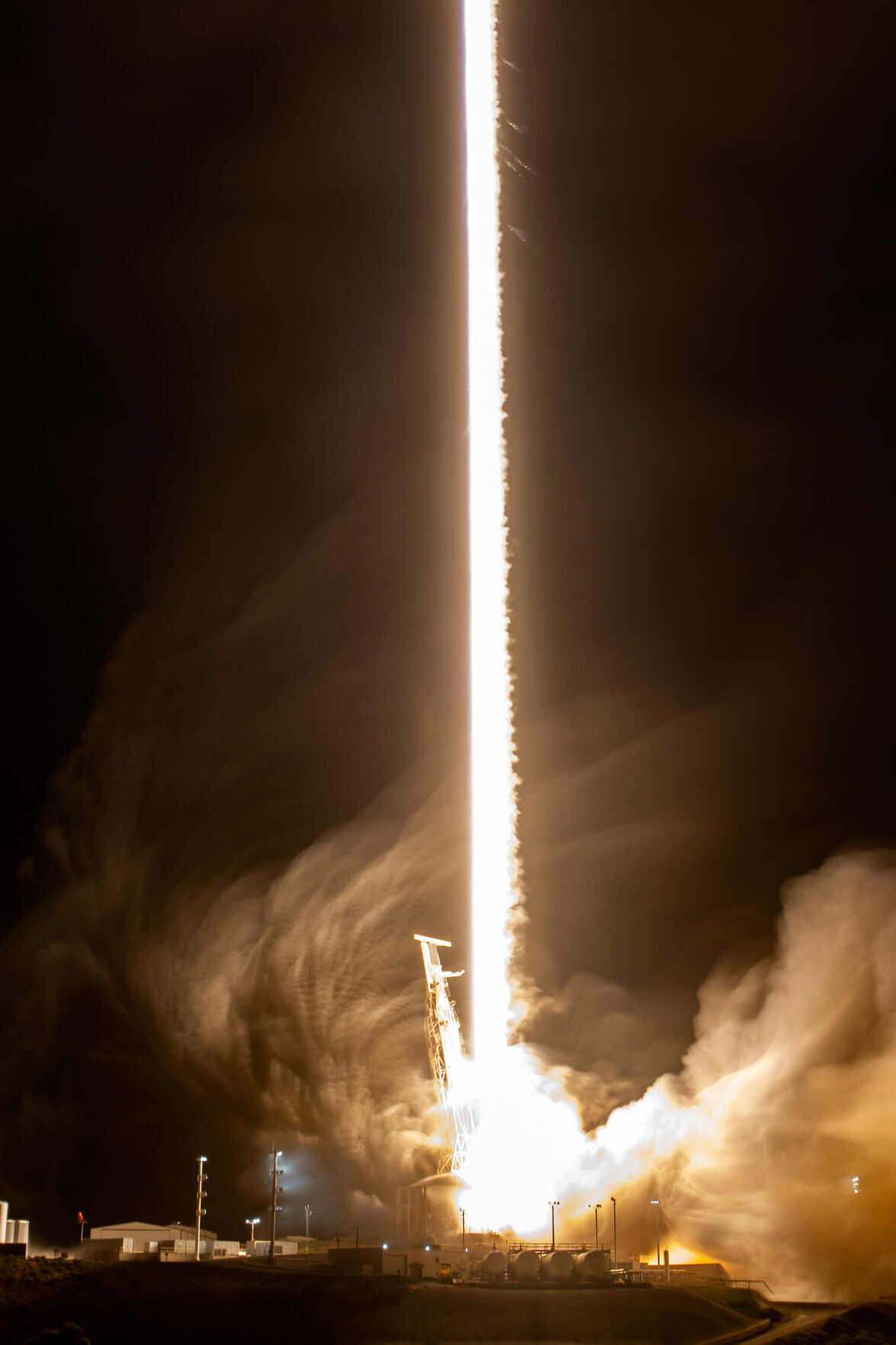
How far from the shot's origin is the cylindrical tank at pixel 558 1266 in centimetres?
6066

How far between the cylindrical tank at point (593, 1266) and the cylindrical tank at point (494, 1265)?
10.6ft

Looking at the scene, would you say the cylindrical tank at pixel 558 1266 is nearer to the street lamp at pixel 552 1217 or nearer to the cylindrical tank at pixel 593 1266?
the cylindrical tank at pixel 593 1266

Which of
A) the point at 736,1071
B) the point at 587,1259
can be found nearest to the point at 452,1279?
the point at 587,1259

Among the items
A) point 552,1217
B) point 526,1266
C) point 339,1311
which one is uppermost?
point 552,1217

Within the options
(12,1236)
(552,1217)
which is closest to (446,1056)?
(552,1217)

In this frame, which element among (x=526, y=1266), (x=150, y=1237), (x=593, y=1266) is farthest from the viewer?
(x=150, y=1237)

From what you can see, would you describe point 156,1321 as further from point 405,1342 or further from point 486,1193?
point 486,1193

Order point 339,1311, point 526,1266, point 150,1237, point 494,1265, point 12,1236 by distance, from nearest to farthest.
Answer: point 339,1311, point 526,1266, point 494,1265, point 12,1236, point 150,1237

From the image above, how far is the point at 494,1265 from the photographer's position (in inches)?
2438

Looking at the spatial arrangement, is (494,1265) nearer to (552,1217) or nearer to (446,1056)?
(552,1217)

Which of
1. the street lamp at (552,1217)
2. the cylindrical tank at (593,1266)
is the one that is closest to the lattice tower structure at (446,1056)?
the street lamp at (552,1217)

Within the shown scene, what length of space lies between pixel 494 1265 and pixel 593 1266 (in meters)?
4.28

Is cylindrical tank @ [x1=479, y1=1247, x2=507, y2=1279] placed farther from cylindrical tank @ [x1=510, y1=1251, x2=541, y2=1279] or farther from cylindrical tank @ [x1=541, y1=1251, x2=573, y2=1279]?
cylindrical tank @ [x1=541, y1=1251, x2=573, y2=1279]

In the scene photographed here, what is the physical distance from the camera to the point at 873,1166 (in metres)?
65.8
